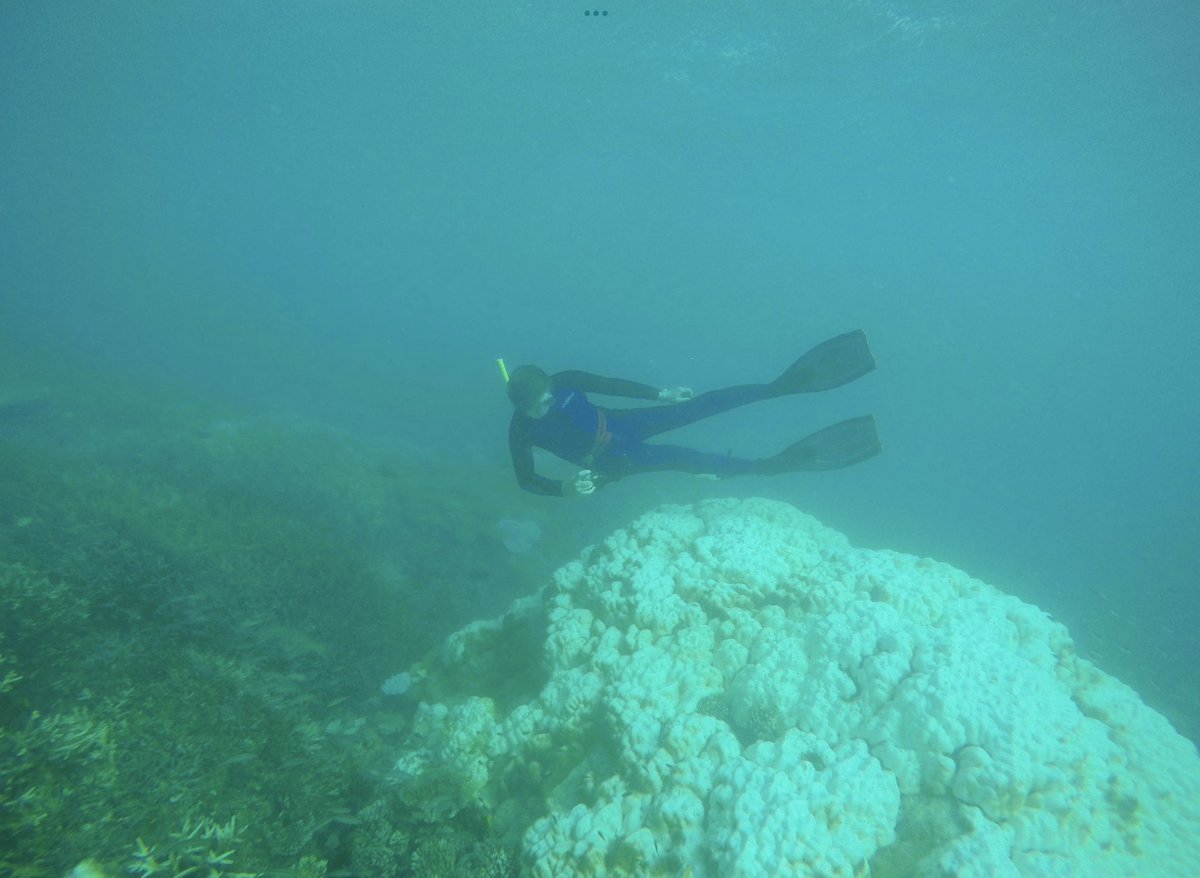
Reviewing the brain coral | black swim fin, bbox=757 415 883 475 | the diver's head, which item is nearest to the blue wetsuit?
the diver's head

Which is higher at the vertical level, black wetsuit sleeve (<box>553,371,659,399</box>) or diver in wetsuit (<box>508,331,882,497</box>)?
black wetsuit sleeve (<box>553,371,659,399</box>)

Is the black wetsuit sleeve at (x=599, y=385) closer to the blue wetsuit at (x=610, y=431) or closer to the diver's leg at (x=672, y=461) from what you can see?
the blue wetsuit at (x=610, y=431)

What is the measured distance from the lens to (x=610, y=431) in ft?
25.2

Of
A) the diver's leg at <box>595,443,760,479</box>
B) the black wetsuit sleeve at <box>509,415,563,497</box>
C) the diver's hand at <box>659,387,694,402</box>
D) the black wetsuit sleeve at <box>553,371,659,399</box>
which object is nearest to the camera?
the black wetsuit sleeve at <box>509,415,563,497</box>

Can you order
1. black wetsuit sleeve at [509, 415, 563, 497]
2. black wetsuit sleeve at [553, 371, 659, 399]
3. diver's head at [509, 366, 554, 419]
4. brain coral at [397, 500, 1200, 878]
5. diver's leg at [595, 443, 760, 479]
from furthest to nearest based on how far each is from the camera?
diver's leg at [595, 443, 760, 479]
black wetsuit sleeve at [553, 371, 659, 399]
black wetsuit sleeve at [509, 415, 563, 497]
diver's head at [509, 366, 554, 419]
brain coral at [397, 500, 1200, 878]

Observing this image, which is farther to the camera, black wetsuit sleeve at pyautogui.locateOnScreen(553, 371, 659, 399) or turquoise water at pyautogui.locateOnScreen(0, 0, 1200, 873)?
turquoise water at pyautogui.locateOnScreen(0, 0, 1200, 873)

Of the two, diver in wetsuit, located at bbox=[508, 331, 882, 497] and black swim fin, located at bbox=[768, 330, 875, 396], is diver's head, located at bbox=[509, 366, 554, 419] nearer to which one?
diver in wetsuit, located at bbox=[508, 331, 882, 497]

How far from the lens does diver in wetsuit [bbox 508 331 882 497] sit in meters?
7.16

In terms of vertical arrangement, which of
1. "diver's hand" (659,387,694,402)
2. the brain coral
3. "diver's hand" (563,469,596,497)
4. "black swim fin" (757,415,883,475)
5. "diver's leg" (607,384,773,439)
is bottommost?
the brain coral

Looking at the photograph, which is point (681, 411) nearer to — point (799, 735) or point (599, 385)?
point (599, 385)

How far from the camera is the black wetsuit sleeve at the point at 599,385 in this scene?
7.10m

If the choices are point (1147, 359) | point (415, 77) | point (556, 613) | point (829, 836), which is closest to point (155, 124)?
point (415, 77)

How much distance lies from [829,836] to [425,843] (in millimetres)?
2473

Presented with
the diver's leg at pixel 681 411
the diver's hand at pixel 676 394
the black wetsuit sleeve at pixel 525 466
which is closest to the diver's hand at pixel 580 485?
the black wetsuit sleeve at pixel 525 466
